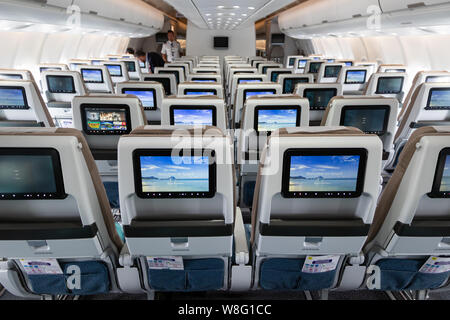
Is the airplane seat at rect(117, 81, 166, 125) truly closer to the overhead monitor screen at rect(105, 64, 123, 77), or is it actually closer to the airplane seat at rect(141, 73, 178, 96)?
the airplane seat at rect(141, 73, 178, 96)

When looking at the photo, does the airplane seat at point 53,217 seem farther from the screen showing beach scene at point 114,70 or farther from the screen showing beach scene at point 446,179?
the screen showing beach scene at point 114,70

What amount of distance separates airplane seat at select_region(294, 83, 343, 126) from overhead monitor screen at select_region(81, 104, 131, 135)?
2.64 metres

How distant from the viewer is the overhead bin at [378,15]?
4803 mm

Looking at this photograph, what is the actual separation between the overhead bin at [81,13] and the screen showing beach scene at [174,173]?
3857mm

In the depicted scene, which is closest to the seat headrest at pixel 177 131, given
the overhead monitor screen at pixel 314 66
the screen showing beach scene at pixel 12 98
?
the screen showing beach scene at pixel 12 98

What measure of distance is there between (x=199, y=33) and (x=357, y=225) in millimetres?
22837

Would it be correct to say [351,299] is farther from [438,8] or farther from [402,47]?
[402,47]

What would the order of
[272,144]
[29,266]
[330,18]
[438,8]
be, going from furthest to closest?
[330,18], [438,8], [29,266], [272,144]

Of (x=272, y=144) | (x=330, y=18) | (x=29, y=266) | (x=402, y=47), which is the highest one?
(x=330, y=18)

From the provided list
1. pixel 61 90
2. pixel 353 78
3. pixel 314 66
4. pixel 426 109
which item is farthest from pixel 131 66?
pixel 426 109

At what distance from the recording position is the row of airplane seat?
5.59 feet

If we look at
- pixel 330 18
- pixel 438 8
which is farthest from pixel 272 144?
pixel 330 18

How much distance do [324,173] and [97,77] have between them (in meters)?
7.60

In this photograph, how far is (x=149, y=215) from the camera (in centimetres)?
194
